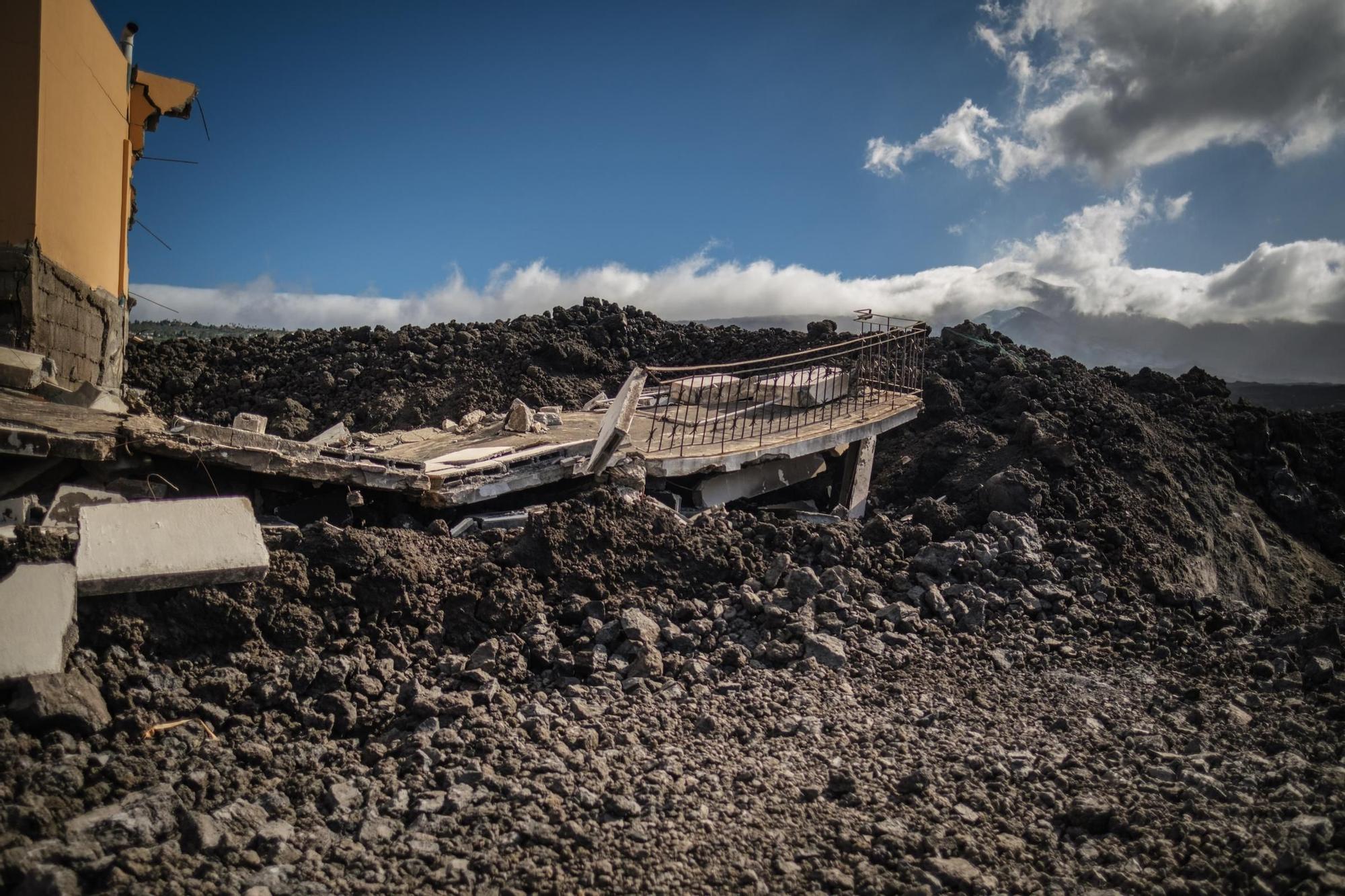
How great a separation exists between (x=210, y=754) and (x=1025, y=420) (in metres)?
9.12

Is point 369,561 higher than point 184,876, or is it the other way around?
point 369,561

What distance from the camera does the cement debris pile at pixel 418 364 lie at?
13.3 metres

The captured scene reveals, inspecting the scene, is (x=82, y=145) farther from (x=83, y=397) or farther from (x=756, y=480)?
(x=756, y=480)

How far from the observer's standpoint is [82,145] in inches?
371

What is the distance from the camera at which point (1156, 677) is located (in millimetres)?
5578

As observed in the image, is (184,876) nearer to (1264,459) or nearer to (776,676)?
(776,676)

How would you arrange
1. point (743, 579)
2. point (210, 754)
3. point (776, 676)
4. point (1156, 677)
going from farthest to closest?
1. point (743, 579)
2. point (1156, 677)
3. point (776, 676)
4. point (210, 754)

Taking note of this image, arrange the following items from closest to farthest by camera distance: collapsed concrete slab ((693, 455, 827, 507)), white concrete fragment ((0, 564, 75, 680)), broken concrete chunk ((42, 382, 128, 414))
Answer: white concrete fragment ((0, 564, 75, 680)) → broken concrete chunk ((42, 382, 128, 414)) → collapsed concrete slab ((693, 455, 827, 507))

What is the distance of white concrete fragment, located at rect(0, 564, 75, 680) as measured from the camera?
385cm

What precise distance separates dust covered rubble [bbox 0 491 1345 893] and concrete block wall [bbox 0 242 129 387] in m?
5.21

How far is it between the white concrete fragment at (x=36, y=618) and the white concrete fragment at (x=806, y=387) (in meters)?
7.50

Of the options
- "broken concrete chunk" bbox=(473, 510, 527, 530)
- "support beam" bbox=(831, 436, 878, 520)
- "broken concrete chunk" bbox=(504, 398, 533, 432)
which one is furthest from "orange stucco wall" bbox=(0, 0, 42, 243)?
"support beam" bbox=(831, 436, 878, 520)

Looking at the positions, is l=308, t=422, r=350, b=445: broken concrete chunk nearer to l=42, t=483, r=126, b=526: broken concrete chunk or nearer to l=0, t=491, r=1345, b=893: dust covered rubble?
l=42, t=483, r=126, b=526: broken concrete chunk

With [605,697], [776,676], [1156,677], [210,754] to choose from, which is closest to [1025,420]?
[1156,677]
